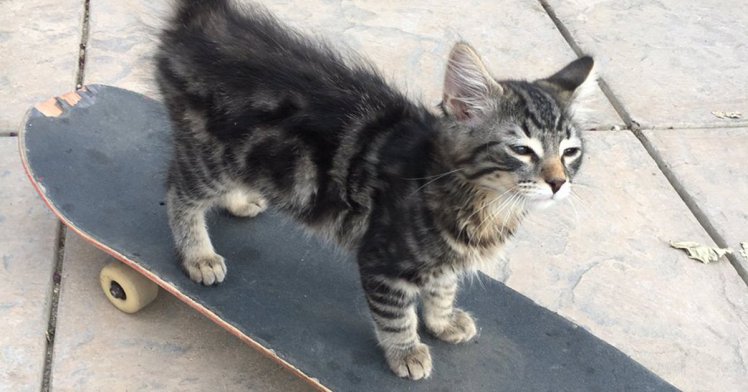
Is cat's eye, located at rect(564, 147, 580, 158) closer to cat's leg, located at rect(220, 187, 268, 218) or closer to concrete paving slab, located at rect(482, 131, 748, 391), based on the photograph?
concrete paving slab, located at rect(482, 131, 748, 391)

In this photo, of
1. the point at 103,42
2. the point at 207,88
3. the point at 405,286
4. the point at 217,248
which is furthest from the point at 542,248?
the point at 103,42

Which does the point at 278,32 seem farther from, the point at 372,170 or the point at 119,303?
the point at 119,303

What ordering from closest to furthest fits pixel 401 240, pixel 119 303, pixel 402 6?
pixel 401 240 < pixel 119 303 < pixel 402 6

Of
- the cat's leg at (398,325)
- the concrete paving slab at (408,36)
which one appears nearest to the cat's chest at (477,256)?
the cat's leg at (398,325)

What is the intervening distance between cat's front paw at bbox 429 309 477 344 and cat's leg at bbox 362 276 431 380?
139 mm

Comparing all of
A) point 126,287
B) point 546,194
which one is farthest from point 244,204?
point 546,194

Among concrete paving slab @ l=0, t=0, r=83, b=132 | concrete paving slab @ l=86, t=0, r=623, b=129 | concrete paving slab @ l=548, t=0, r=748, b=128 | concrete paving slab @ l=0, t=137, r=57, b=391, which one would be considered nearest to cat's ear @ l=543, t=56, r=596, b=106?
concrete paving slab @ l=86, t=0, r=623, b=129

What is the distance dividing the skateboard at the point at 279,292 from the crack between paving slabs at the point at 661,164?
1135 millimetres

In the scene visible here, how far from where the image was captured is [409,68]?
16.4 feet

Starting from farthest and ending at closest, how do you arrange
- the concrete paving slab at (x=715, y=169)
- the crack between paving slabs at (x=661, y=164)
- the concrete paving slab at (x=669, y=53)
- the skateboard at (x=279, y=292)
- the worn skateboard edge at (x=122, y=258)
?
1. the concrete paving slab at (x=669, y=53)
2. the concrete paving slab at (x=715, y=169)
3. the crack between paving slabs at (x=661, y=164)
4. the skateboard at (x=279, y=292)
5. the worn skateboard edge at (x=122, y=258)

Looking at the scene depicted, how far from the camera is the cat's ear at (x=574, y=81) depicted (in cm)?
274

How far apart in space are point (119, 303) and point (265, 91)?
1.12m

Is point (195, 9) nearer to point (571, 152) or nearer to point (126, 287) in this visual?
point (126, 287)

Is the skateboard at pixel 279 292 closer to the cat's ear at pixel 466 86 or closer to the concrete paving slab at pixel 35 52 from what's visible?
the concrete paving slab at pixel 35 52
